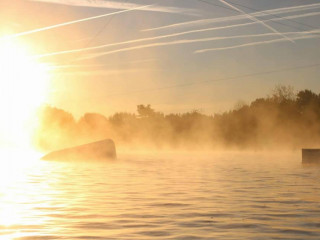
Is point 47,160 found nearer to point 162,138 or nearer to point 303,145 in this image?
point 303,145

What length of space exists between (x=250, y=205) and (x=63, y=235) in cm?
738

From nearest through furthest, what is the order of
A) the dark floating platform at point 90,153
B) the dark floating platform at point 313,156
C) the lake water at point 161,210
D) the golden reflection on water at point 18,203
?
1. the lake water at point 161,210
2. the golden reflection on water at point 18,203
3. the dark floating platform at point 313,156
4. the dark floating platform at point 90,153

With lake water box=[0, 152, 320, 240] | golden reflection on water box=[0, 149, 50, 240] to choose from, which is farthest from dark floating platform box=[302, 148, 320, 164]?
golden reflection on water box=[0, 149, 50, 240]

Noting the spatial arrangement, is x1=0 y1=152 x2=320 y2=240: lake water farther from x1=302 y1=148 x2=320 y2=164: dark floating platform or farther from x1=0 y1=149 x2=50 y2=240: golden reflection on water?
x1=302 y1=148 x2=320 y2=164: dark floating platform

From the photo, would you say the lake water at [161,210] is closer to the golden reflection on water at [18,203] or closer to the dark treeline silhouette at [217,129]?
the golden reflection on water at [18,203]

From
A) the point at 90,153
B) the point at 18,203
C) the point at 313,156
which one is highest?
the point at 90,153

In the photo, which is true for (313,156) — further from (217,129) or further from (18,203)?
(217,129)

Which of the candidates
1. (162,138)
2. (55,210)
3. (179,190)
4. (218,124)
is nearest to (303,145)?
(218,124)

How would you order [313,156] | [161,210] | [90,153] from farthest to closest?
[90,153]
[313,156]
[161,210]

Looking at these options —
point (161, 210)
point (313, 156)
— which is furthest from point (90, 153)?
point (161, 210)

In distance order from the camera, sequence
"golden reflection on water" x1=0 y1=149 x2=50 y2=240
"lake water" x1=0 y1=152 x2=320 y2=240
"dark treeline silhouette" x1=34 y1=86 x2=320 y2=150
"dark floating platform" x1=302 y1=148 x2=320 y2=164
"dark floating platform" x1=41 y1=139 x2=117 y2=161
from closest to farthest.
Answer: "lake water" x1=0 y1=152 x2=320 y2=240
"golden reflection on water" x1=0 y1=149 x2=50 y2=240
"dark floating platform" x1=302 y1=148 x2=320 y2=164
"dark floating platform" x1=41 y1=139 x2=117 y2=161
"dark treeline silhouette" x1=34 y1=86 x2=320 y2=150

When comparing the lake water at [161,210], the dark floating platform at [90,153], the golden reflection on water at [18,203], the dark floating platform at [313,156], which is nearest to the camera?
the lake water at [161,210]

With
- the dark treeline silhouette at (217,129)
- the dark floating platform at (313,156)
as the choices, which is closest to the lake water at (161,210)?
the dark floating platform at (313,156)

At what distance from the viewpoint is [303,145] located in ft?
305
